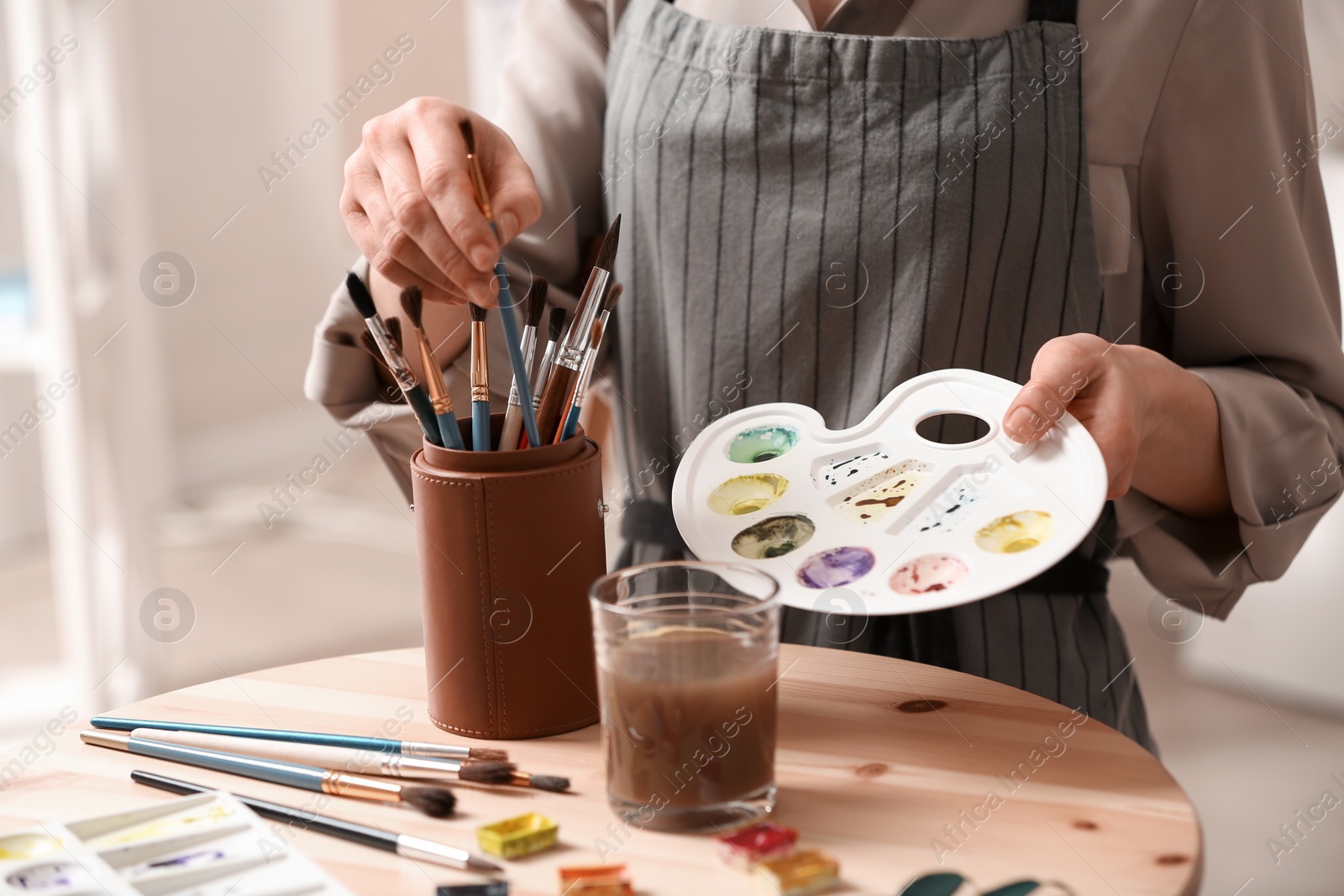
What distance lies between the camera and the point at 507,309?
1.81 feet

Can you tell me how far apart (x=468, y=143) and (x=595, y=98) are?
27 cm

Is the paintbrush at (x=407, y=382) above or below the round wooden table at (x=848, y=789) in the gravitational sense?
above

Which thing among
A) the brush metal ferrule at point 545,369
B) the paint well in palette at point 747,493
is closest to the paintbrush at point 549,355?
the brush metal ferrule at point 545,369

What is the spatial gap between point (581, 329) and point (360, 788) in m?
0.23

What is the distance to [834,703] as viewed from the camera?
1.99 feet

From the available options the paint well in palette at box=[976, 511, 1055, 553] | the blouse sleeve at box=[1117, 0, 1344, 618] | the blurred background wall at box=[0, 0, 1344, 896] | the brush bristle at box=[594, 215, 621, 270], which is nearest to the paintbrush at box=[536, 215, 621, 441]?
the brush bristle at box=[594, 215, 621, 270]

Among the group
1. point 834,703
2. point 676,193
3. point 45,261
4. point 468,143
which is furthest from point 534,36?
point 45,261

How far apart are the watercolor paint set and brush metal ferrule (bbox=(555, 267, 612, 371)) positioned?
25cm

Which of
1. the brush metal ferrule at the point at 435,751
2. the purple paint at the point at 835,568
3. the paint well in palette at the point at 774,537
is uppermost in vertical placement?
the paint well in palette at the point at 774,537

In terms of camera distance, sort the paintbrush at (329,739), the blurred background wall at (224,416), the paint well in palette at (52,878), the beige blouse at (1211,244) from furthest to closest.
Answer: the blurred background wall at (224,416)
the beige blouse at (1211,244)
the paintbrush at (329,739)
the paint well in palette at (52,878)

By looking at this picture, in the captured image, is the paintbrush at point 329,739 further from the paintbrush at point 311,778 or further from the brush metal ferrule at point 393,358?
the brush metal ferrule at point 393,358

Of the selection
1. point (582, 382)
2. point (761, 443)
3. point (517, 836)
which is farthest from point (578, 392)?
point (517, 836)

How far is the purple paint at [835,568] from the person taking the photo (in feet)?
1.82

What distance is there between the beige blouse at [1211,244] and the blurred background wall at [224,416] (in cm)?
81
